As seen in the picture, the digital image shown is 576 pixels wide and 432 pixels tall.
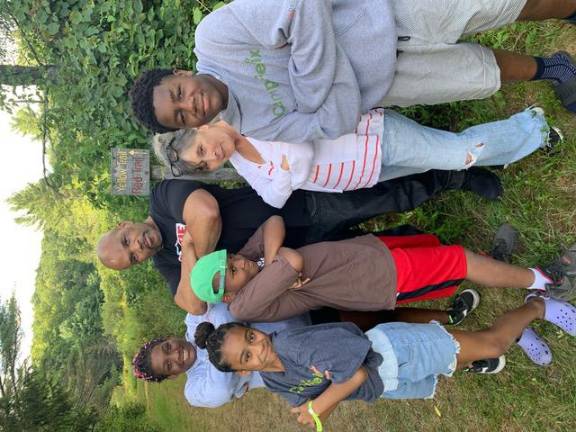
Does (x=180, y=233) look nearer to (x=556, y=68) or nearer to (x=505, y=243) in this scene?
(x=505, y=243)

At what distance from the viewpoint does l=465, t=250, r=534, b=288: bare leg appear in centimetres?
285

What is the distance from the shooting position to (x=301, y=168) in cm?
242

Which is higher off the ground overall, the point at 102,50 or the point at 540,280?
the point at 102,50

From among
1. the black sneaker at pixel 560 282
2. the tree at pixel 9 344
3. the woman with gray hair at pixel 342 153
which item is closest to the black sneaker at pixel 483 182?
the woman with gray hair at pixel 342 153

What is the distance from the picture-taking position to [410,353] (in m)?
2.68

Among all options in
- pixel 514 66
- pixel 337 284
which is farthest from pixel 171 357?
pixel 514 66

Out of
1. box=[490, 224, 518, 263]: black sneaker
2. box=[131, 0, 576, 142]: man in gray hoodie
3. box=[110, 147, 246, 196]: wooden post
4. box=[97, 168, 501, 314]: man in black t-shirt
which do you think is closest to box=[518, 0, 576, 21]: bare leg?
box=[131, 0, 576, 142]: man in gray hoodie

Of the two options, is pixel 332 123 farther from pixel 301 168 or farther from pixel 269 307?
pixel 269 307

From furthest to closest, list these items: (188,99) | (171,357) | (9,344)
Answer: (9,344), (171,357), (188,99)

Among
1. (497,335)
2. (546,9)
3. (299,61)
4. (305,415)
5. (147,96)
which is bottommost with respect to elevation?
(305,415)

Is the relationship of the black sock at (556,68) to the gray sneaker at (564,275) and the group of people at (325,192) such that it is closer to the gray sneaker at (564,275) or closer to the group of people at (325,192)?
the group of people at (325,192)

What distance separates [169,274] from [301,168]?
4.11 feet

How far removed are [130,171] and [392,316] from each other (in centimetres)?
256

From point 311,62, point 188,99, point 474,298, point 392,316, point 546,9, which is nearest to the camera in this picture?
point 311,62
